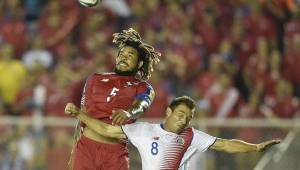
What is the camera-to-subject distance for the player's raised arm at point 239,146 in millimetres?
7012

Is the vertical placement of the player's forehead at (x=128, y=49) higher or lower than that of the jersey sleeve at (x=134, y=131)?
higher

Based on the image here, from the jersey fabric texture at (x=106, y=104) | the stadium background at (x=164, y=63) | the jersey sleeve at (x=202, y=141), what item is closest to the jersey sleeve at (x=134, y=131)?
the jersey fabric texture at (x=106, y=104)

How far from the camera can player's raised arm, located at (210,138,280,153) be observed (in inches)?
276

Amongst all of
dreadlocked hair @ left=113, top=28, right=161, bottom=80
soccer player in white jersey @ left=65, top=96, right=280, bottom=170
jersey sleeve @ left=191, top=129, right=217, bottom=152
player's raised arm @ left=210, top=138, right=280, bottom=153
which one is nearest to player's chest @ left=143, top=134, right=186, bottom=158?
soccer player in white jersey @ left=65, top=96, right=280, bottom=170

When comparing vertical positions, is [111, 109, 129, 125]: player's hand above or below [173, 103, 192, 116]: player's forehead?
below

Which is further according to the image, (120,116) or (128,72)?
(128,72)

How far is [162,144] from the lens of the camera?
7.10 meters

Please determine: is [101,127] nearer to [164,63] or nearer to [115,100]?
[115,100]

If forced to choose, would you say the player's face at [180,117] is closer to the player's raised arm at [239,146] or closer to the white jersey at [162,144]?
the white jersey at [162,144]

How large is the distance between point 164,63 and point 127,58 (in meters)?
5.85

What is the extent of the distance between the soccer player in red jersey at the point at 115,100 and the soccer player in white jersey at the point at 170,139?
0.12 metres

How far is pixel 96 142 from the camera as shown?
739cm

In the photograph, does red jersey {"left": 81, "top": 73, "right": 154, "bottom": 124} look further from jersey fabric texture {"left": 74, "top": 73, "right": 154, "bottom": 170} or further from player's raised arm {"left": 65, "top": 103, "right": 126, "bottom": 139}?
player's raised arm {"left": 65, "top": 103, "right": 126, "bottom": 139}

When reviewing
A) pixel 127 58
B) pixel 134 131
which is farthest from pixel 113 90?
pixel 134 131
